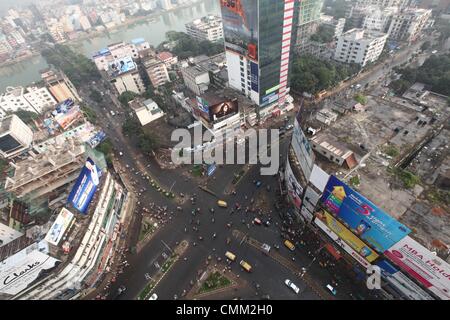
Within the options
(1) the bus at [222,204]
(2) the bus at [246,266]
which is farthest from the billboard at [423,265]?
(1) the bus at [222,204]

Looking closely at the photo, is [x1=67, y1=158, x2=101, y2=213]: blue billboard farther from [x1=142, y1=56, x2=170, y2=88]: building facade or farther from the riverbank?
the riverbank

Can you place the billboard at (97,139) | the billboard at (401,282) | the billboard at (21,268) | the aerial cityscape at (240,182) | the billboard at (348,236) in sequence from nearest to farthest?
the billboard at (401,282) < the billboard at (21,268) < the aerial cityscape at (240,182) < the billboard at (348,236) < the billboard at (97,139)

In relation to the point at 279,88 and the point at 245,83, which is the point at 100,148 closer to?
the point at 245,83

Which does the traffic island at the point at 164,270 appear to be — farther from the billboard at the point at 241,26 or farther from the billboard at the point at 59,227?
the billboard at the point at 241,26

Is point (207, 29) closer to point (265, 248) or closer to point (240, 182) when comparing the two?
point (240, 182)

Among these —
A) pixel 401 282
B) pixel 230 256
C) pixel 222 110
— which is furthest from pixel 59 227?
pixel 401 282

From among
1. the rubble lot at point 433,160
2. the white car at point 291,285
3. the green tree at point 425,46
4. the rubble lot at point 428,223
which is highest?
the rubble lot at point 428,223

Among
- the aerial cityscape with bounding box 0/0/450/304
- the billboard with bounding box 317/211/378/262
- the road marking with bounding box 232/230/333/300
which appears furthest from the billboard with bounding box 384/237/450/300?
the road marking with bounding box 232/230/333/300
